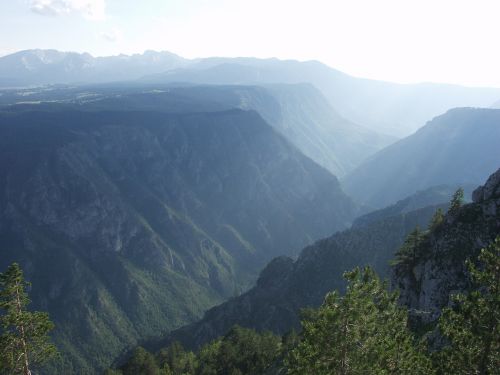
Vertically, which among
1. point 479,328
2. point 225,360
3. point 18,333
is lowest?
point 225,360

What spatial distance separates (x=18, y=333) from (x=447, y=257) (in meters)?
67.8

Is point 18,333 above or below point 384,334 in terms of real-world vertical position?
below

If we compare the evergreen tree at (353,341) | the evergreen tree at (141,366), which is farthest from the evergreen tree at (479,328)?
the evergreen tree at (141,366)

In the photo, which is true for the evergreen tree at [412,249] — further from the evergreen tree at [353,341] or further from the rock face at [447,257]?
the evergreen tree at [353,341]

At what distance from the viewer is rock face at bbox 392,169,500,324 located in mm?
72625

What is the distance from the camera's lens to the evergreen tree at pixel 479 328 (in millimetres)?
31125

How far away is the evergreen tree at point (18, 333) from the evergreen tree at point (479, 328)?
118 feet

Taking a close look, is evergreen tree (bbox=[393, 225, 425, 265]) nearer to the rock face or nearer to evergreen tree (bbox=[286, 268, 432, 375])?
the rock face

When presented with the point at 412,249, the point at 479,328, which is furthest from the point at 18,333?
the point at 412,249

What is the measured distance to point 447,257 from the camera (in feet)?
254

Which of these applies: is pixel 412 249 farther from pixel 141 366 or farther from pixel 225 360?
pixel 141 366

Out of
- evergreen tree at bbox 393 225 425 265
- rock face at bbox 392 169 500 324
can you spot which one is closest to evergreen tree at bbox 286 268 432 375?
rock face at bbox 392 169 500 324

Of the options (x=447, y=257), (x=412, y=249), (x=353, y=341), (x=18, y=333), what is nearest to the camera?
(x=353, y=341)

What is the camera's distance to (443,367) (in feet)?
113
